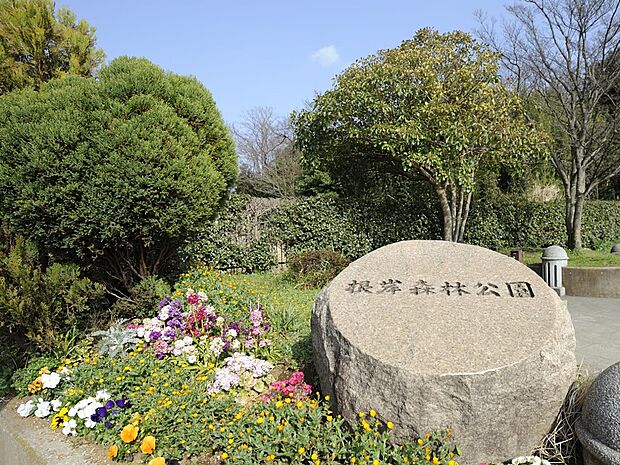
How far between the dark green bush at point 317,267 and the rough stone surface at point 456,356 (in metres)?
4.13

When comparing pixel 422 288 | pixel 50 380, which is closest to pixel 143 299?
pixel 50 380

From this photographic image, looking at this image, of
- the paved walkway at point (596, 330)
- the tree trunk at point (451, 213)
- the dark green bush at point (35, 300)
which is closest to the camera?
the dark green bush at point (35, 300)

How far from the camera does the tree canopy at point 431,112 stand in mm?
8383

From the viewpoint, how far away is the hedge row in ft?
30.2

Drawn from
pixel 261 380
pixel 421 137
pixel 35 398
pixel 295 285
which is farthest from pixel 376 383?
pixel 421 137

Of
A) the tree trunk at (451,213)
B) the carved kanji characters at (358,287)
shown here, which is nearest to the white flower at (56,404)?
the carved kanji characters at (358,287)

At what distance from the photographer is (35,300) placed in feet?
13.2

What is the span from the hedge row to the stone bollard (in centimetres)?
295

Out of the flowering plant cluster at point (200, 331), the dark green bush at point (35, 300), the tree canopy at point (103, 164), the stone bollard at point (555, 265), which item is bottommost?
the stone bollard at point (555, 265)

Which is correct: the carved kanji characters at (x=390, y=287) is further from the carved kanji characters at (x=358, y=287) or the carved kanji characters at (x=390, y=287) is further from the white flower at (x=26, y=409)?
the white flower at (x=26, y=409)

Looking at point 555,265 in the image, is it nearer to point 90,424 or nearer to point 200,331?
point 200,331

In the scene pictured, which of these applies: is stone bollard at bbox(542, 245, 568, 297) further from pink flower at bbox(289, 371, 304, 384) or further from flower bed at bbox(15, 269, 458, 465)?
pink flower at bbox(289, 371, 304, 384)

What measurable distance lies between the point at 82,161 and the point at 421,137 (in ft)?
18.9

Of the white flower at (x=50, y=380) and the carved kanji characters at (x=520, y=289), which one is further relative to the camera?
the white flower at (x=50, y=380)
